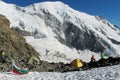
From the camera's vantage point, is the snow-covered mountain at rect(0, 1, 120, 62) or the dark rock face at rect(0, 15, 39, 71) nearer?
the dark rock face at rect(0, 15, 39, 71)

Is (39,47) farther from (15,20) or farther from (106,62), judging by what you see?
(106,62)

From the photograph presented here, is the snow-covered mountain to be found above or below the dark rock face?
above

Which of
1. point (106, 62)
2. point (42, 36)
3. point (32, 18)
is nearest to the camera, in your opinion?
point (106, 62)

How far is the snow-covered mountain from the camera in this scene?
6523 inches

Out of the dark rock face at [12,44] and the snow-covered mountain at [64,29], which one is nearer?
the dark rock face at [12,44]

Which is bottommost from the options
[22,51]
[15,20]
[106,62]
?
[106,62]

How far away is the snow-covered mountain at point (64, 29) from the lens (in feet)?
544

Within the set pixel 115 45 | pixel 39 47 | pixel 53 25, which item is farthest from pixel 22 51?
pixel 53 25

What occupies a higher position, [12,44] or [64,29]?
[64,29]

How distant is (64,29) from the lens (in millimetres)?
192875

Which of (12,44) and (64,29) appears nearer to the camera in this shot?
(12,44)

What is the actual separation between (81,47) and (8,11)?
41.9 meters

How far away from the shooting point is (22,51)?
288ft

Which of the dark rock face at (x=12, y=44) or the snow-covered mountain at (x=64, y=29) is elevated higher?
the snow-covered mountain at (x=64, y=29)
